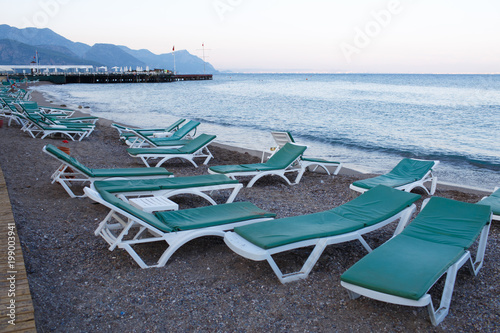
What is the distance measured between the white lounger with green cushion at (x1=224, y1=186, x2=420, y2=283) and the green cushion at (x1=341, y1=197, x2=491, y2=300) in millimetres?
323

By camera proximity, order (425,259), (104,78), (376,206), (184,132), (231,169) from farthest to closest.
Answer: (104,78)
(184,132)
(231,169)
(376,206)
(425,259)

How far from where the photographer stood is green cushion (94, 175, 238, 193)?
4.93 meters

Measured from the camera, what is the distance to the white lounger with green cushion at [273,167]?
6.49 m

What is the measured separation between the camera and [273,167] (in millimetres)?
6781

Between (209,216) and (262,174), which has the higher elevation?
(209,216)

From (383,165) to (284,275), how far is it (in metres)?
7.56

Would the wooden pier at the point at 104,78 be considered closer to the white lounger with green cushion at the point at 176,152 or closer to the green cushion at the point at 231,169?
the white lounger with green cushion at the point at 176,152

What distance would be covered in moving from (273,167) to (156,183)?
2263 mm

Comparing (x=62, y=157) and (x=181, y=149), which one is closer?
(x=62, y=157)

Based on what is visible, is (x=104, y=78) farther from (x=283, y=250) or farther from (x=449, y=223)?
(x=449, y=223)

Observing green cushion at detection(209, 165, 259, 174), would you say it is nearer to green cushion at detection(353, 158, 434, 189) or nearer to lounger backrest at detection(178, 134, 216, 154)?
lounger backrest at detection(178, 134, 216, 154)

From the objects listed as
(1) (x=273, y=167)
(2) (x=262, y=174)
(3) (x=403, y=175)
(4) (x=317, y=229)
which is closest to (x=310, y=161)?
(1) (x=273, y=167)

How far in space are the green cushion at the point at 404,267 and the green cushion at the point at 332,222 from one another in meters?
0.52

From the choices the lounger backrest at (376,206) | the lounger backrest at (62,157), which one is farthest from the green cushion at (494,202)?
the lounger backrest at (62,157)
